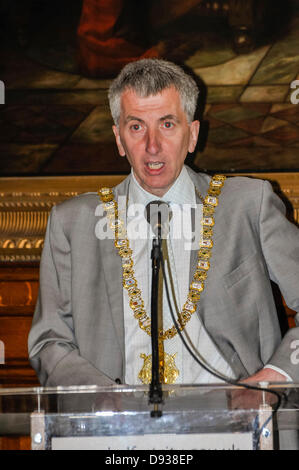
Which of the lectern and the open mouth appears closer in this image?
the lectern

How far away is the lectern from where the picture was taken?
1583mm

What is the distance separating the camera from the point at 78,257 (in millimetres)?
2537

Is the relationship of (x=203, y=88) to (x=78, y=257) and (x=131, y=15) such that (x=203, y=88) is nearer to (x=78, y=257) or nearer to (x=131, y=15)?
(x=131, y=15)

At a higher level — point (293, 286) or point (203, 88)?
point (203, 88)

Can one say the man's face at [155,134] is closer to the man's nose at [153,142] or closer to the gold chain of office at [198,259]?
the man's nose at [153,142]

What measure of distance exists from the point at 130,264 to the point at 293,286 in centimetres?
61

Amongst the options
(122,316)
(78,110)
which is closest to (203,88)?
(78,110)

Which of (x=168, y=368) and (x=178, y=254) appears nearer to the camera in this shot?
(x=168, y=368)

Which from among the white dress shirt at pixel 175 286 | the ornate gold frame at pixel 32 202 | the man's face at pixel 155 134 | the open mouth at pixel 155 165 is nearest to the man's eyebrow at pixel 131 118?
the man's face at pixel 155 134

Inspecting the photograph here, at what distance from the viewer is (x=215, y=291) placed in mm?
2445

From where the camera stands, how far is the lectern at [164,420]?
158 cm

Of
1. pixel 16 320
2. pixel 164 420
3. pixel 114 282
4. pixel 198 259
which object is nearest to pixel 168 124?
pixel 198 259

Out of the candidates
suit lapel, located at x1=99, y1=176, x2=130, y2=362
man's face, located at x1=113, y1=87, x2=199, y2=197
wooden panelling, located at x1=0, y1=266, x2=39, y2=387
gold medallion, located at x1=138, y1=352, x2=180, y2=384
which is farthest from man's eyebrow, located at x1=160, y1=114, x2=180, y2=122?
wooden panelling, located at x1=0, y1=266, x2=39, y2=387

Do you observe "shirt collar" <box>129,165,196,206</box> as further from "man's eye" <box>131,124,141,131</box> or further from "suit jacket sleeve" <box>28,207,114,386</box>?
"suit jacket sleeve" <box>28,207,114,386</box>
